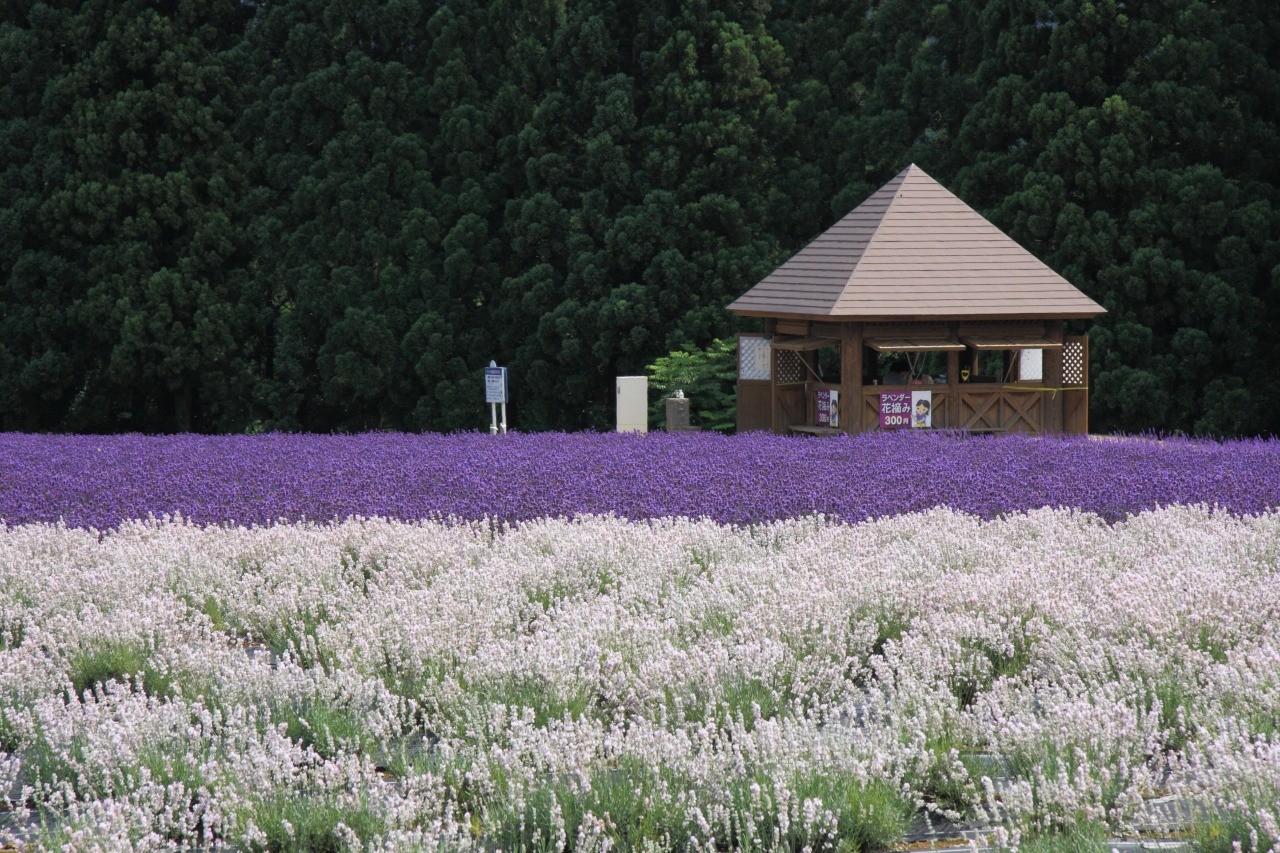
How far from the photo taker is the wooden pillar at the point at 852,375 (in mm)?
14125

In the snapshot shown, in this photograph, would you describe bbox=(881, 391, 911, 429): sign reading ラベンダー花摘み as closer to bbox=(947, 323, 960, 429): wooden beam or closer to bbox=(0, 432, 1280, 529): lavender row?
bbox=(947, 323, 960, 429): wooden beam

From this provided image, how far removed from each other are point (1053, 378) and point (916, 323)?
179 centimetres

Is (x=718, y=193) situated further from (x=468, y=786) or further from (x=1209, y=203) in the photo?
(x=468, y=786)

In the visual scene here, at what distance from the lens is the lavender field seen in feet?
12.6

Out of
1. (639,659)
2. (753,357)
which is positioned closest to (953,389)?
(753,357)

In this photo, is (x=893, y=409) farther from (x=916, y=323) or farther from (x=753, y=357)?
(x=753, y=357)

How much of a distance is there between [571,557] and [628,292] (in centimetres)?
1264

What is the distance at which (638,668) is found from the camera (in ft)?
16.4

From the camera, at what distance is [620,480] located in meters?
8.90

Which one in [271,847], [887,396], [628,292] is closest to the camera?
[271,847]

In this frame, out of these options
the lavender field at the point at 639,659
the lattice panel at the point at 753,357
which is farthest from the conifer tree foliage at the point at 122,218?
the lavender field at the point at 639,659

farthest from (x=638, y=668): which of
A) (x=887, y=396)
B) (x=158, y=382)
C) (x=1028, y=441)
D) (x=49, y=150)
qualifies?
(x=49, y=150)

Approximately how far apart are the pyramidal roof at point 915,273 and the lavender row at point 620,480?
4.21 metres

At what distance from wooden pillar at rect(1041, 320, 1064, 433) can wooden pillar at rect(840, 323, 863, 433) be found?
2.16 m
